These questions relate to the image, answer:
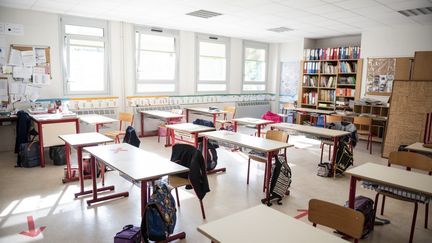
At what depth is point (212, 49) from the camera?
8.90m

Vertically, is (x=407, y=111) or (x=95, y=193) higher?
(x=407, y=111)

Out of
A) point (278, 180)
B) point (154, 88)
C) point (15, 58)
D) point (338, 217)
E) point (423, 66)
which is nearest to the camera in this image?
point (338, 217)

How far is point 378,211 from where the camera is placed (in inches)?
142

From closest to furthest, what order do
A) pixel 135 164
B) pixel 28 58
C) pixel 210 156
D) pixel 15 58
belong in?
1. pixel 135 164
2. pixel 210 156
3. pixel 15 58
4. pixel 28 58

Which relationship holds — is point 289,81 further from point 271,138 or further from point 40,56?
point 40,56

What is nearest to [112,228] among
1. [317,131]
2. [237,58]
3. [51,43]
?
[317,131]

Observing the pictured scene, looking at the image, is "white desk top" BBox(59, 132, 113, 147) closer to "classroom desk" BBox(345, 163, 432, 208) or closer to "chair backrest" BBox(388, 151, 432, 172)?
"classroom desk" BBox(345, 163, 432, 208)

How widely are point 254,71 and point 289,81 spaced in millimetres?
1219

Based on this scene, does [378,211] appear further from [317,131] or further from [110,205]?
[110,205]

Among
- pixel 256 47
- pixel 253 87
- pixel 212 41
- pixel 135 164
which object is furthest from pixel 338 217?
pixel 256 47

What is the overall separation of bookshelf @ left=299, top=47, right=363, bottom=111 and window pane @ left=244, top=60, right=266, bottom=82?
1.60 meters

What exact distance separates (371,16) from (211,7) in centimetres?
328

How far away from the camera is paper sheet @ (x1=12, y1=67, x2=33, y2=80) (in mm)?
5824

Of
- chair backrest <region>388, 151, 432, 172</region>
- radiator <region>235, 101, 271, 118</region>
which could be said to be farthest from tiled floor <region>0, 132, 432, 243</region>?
radiator <region>235, 101, 271, 118</region>
